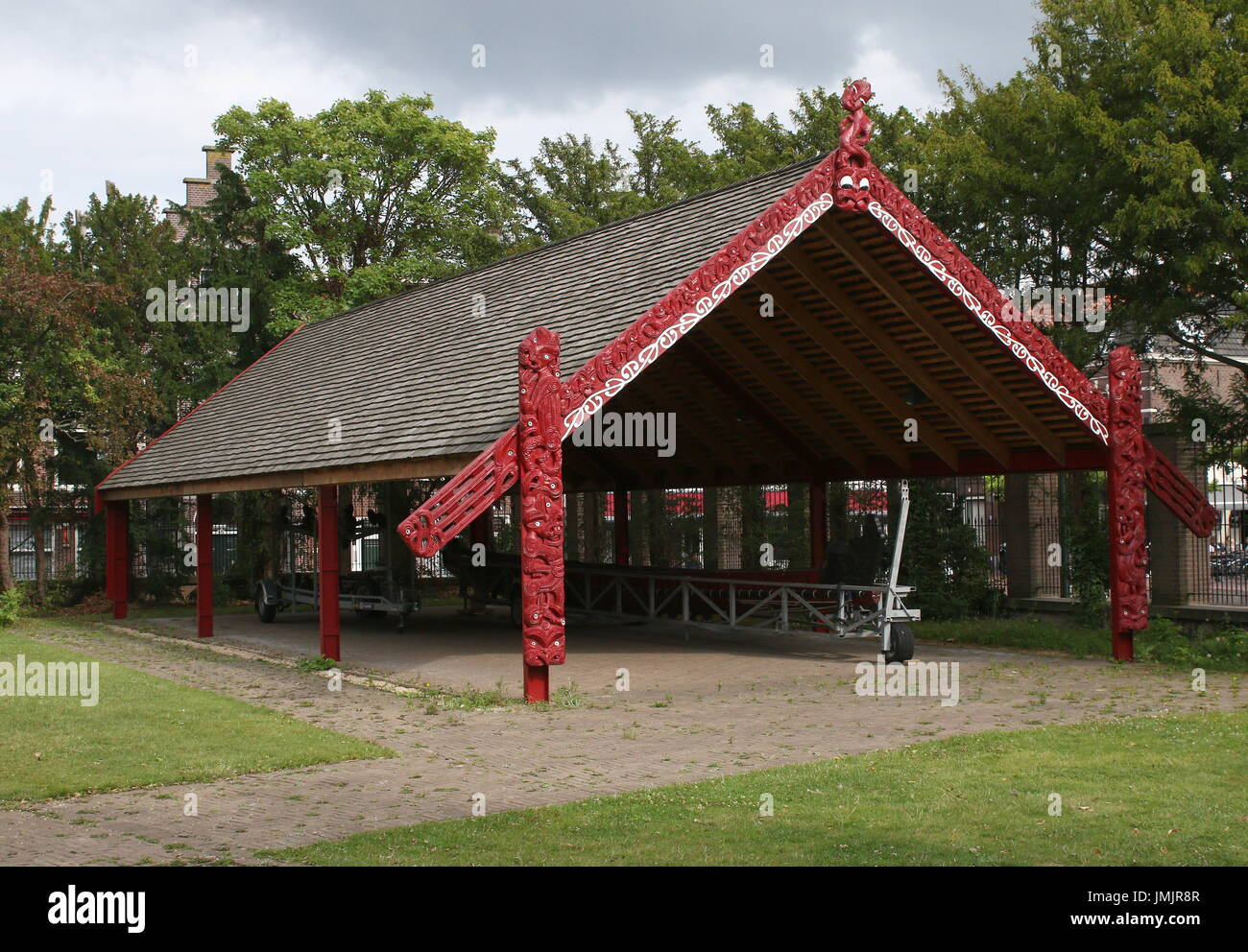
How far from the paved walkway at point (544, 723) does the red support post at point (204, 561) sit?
1.07m

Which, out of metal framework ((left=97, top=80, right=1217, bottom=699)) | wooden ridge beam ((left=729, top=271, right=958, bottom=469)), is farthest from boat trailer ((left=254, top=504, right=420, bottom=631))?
wooden ridge beam ((left=729, top=271, right=958, bottom=469))

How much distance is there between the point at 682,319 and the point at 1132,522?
6.06 m

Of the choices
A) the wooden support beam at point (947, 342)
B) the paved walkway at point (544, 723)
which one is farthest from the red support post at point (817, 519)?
the wooden support beam at point (947, 342)

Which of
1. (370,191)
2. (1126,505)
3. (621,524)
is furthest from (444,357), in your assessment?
(370,191)

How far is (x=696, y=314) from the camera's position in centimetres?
1317

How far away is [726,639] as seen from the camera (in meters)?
18.6

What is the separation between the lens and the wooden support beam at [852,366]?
1595 centimetres

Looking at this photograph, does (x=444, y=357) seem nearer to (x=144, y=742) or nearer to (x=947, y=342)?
(x=947, y=342)

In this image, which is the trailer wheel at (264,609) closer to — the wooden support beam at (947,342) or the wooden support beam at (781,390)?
the wooden support beam at (781,390)

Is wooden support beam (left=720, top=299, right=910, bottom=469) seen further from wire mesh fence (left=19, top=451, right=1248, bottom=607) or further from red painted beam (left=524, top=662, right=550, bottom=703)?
→ red painted beam (left=524, top=662, right=550, bottom=703)

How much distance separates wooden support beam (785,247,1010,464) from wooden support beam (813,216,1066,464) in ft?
2.03

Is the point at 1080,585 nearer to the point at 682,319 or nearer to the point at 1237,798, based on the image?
the point at 682,319

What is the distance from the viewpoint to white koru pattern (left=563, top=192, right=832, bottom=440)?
12383 millimetres
